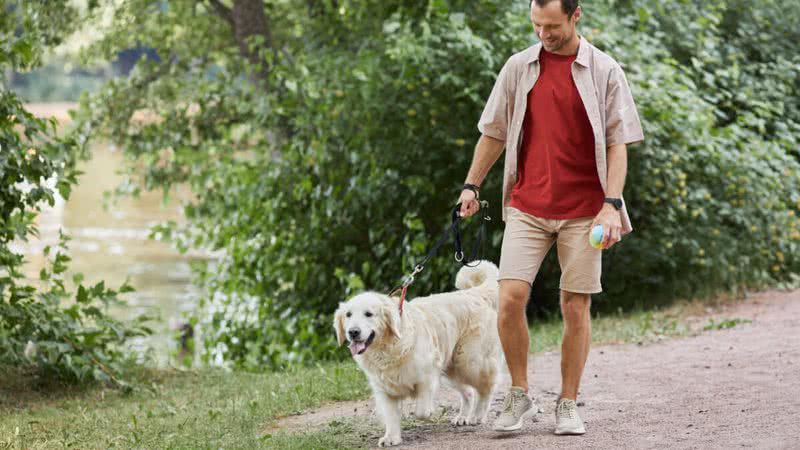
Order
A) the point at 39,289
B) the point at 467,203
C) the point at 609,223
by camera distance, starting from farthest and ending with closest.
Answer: the point at 39,289
the point at 467,203
the point at 609,223

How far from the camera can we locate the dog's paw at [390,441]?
210 inches

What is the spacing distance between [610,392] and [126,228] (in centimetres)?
2228

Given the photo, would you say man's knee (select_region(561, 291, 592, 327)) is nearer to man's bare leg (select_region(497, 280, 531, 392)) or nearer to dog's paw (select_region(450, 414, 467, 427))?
man's bare leg (select_region(497, 280, 531, 392))

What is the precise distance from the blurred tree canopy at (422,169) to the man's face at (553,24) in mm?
4813

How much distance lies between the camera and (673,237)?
1052 cm

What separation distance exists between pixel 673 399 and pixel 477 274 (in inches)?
52.0

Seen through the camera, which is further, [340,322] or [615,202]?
[340,322]

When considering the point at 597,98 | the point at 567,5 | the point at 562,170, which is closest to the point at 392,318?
the point at 562,170

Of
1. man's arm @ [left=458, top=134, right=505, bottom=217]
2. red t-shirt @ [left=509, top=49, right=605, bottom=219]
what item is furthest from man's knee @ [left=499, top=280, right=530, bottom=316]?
man's arm @ [left=458, top=134, right=505, bottom=217]

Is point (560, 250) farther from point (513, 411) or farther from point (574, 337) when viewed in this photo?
point (513, 411)

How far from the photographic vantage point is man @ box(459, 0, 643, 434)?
5.02 metres

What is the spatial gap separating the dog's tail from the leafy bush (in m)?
3.13

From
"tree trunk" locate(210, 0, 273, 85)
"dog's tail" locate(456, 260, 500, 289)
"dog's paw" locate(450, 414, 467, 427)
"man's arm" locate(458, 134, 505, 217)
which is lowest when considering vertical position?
"dog's paw" locate(450, 414, 467, 427)

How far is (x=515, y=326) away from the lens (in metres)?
5.25
